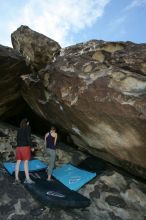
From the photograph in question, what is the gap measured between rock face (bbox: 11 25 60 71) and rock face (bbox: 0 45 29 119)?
59 cm

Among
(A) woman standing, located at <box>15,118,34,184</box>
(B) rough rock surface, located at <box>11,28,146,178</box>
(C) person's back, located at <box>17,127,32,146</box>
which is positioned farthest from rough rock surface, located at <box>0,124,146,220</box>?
(C) person's back, located at <box>17,127,32,146</box>

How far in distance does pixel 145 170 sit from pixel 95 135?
2.51 meters

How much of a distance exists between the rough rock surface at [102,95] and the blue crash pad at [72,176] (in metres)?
1.11

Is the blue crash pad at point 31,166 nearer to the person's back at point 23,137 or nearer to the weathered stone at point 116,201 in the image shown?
the person's back at point 23,137

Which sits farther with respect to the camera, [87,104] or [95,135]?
[95,135]

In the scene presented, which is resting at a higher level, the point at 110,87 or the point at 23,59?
the point at 23,59

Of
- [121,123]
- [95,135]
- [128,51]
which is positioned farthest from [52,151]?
[128,51]

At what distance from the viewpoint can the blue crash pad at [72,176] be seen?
11.1 meters

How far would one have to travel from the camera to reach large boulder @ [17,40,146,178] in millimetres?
9758

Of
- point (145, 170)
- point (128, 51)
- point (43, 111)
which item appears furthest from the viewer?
point (43, 111)

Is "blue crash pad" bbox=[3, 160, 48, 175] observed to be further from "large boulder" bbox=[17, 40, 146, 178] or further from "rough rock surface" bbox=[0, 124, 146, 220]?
"large boulder" bbox=[17, 40, 146, 178]

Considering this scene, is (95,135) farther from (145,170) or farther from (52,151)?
(145,170)

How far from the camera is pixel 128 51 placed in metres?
11.3

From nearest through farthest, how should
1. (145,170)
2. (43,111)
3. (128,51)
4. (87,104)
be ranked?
(87,104)
(128,51)
(145,170)
(43,111)
